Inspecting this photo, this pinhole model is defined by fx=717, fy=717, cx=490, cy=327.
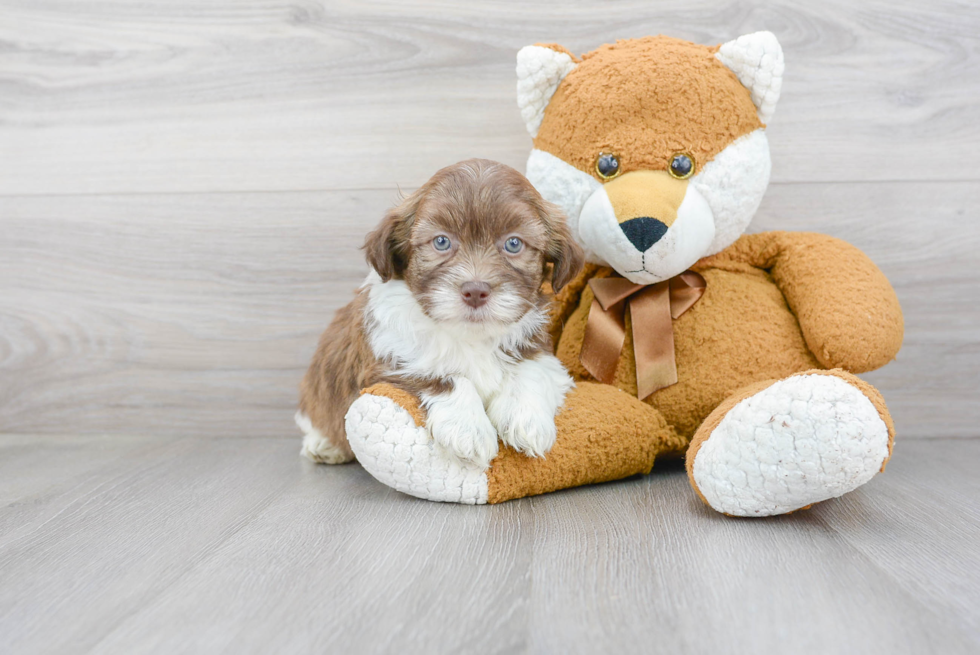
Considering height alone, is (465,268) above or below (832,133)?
below

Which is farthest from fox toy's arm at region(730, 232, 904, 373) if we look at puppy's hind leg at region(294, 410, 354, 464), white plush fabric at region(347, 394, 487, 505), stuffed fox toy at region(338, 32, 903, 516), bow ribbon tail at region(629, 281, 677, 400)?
puppy's hind leg at region(294, 410, 354, 464)

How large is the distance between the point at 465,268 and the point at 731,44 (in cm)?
77

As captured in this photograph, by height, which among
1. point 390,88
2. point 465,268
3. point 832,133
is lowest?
point 465,268

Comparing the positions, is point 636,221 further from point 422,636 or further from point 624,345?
point 422,636

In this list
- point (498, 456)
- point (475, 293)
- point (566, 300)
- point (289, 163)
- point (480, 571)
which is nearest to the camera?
point (480, 571)

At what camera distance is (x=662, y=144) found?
1478 mm

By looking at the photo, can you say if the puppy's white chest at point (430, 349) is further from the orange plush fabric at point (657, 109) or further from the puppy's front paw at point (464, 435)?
the orange plush fabric at point (657, 109)

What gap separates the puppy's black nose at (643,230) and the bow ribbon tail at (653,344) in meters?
0.20

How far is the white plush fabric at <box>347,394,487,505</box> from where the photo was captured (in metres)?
1.35

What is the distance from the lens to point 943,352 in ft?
6.41

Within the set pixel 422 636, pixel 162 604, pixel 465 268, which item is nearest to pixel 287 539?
pixel 162 604

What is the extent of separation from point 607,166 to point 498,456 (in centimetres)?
64

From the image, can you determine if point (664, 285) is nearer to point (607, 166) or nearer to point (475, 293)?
point (607, 166)

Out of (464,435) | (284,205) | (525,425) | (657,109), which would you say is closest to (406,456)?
(464,435)
